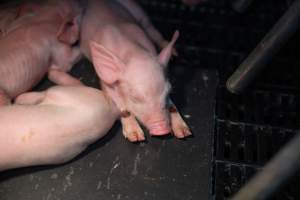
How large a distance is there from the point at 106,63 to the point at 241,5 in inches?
40.7

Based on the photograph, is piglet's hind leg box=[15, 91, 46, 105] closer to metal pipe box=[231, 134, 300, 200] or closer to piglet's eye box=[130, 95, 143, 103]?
piglet's eye box=[130, 95, 143, 103]

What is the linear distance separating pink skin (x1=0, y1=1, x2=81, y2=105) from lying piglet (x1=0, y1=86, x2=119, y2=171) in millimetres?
203

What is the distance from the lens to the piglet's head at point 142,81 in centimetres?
166

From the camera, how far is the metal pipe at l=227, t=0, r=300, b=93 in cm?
159

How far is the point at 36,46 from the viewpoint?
191 centimetres

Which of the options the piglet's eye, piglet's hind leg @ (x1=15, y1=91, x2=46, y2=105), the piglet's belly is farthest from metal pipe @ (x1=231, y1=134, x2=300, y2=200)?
the piglet's belly

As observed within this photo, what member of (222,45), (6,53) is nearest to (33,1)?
(6,53)

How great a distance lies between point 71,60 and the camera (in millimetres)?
2064

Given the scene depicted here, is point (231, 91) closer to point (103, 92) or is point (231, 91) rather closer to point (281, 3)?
point (103, 92)

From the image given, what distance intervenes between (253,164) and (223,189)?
0.18m

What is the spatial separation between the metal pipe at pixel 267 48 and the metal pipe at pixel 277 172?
758 millimetres

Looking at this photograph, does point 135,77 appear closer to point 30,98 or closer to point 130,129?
point 130,129

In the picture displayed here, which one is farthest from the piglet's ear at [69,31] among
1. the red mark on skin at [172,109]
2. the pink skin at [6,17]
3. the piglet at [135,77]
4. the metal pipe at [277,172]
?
the metal pipe at [277,172]

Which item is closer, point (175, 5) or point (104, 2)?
point (104, 2)
